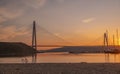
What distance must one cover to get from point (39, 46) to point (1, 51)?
3879cm

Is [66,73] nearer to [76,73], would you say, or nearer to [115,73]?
[76,73]

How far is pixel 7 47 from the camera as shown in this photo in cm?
16150

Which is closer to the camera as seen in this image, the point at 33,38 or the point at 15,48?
the point at 33,38

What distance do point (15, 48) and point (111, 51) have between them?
5613cm

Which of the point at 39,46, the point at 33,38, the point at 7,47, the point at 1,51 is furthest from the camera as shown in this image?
the point at 7,47

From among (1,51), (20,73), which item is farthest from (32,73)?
(1,51)

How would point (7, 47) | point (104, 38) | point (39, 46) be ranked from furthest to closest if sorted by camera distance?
point (7, 47), point (104, 38), point (39, 46)

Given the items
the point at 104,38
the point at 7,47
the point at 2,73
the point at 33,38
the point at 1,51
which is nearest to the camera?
the point at 2,73

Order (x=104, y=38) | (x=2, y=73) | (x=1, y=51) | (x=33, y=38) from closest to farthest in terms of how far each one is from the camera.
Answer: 1. (x=2, y=73)
2. (x=33, y=38)
3. (x=104, y=38)
4. (x=1, y=51)

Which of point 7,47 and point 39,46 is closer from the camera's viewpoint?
point 39,46

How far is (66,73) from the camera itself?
923 inches

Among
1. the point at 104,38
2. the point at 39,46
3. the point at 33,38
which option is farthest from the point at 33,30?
the point at 104,38

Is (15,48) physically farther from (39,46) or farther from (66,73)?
(66,73)

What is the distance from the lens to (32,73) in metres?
23.7
